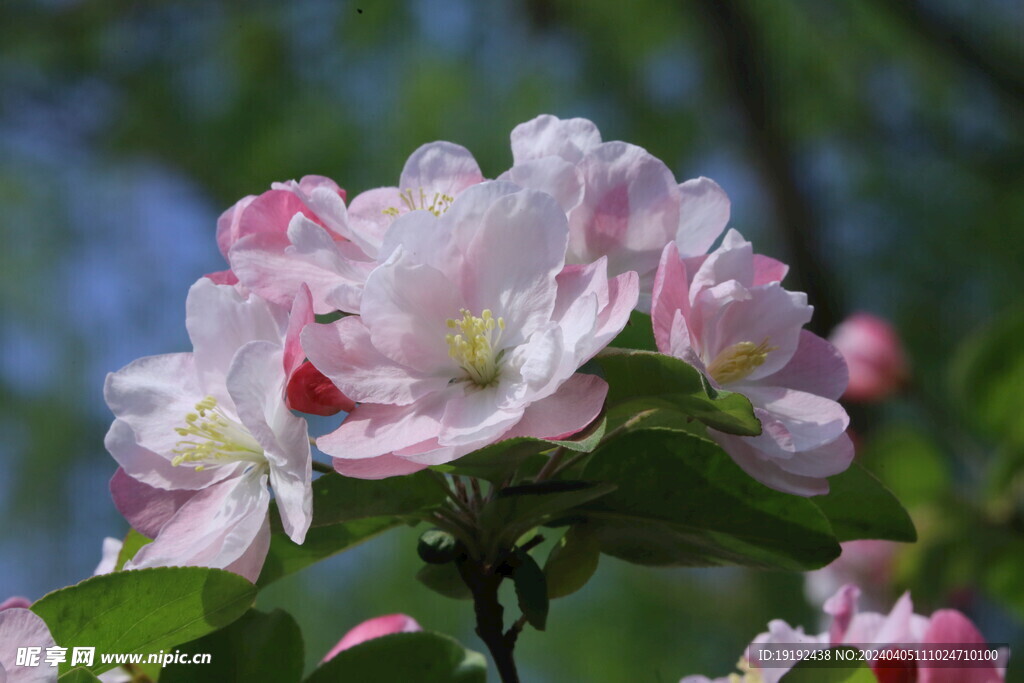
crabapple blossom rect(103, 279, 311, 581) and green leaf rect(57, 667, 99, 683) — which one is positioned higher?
crabapple blossom rect(103, 279, 311, 581)

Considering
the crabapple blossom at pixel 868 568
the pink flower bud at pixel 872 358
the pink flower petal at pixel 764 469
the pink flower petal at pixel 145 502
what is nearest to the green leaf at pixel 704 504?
the pink flower petal at pixel 764 469

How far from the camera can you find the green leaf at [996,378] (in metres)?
1.25

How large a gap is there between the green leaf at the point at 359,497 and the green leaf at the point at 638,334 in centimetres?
15

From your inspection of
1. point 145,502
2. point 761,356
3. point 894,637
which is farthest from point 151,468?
point 894,637

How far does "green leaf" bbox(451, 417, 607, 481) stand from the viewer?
1.35ft

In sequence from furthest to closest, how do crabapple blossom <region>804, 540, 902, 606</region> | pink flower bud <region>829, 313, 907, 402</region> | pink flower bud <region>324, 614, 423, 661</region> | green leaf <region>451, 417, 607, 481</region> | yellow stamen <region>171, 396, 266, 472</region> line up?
pink flower bud <region>829, 313, 907, 402</region> < crabapple blossom <region>804, 540, 902, 606</region> < pink flower bud <region>324, 614, 423, 661</region> < yellow stamen <region>171, 396, 266, 472</region> < green leaf <region>451, 417, 607, 481</region>

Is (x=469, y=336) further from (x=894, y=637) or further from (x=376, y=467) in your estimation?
(x=894, y=637)

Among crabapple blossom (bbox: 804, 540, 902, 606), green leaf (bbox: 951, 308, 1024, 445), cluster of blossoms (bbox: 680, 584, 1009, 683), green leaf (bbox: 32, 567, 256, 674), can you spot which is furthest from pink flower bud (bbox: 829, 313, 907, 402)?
green leaf (bbox: 32, 567, 256, 674)

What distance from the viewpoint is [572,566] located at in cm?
52

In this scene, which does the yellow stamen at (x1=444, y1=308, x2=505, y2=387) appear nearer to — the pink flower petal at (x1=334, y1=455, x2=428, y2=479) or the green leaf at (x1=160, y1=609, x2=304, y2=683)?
the pink flower petal at (x1=334, y1=455, x2=428, y2=479)

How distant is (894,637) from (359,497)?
0.37 m

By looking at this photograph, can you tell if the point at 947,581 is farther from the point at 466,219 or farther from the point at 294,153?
the point at 294,153

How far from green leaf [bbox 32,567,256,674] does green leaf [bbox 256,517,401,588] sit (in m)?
0.10

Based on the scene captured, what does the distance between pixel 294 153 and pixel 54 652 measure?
8.17 ft
